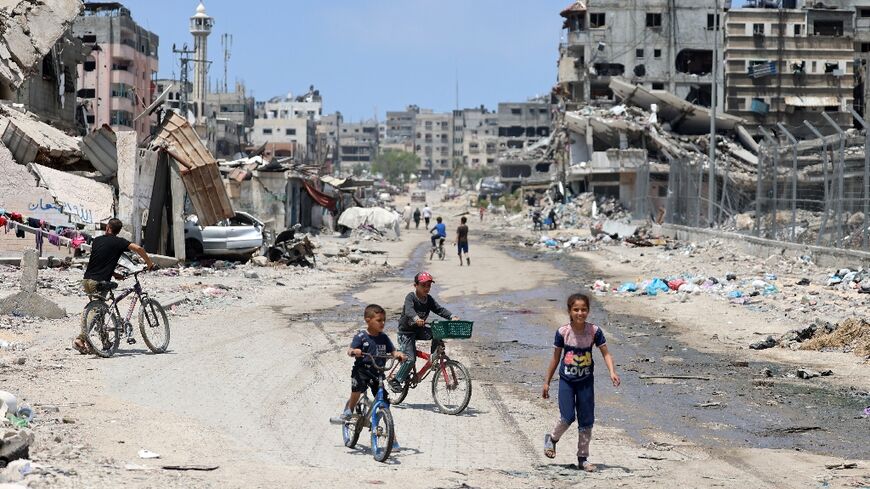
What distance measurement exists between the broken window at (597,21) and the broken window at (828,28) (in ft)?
52.2

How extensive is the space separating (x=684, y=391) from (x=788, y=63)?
82.1 meters

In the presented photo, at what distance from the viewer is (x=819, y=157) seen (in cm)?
2841

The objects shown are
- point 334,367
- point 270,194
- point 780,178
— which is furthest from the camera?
point 270,194

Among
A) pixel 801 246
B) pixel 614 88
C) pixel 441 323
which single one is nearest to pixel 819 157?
pixel 801 246

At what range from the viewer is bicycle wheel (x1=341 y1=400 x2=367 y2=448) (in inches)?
352

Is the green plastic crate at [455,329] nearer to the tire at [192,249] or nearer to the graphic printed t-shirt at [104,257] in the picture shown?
the graphic printed t-shirt at [104,257]

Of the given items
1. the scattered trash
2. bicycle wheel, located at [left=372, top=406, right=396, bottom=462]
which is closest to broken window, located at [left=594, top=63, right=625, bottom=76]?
bicycle wheel, located at [left=372, top=406, right=396, bottom=462]

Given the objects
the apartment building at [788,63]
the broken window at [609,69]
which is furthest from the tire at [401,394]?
the broken window at [609,69]

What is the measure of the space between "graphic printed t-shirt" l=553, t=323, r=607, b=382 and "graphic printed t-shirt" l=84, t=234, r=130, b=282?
6.52m

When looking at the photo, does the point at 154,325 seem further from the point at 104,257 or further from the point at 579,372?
the point at 579,372

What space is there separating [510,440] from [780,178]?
24.5 metres

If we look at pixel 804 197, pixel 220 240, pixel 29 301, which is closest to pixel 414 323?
pixel 29 301

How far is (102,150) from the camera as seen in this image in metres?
28.5

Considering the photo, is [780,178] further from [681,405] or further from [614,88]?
[614,88]
